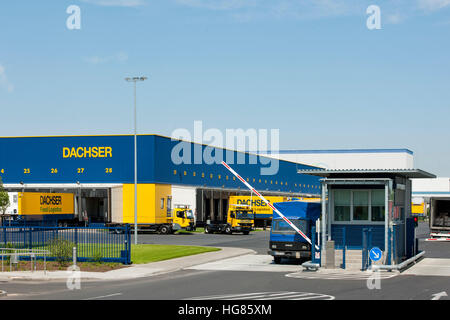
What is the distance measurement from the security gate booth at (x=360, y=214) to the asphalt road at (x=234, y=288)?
7.97 ft

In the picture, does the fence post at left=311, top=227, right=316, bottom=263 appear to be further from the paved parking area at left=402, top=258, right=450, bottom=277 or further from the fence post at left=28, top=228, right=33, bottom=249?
the fence post at left=28, top=228, right=33, bottom=249

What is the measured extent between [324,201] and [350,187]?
4.57 feet

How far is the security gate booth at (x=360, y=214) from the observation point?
27953 millimetres

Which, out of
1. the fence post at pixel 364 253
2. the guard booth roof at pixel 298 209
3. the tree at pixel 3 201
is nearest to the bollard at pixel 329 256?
the fence post at pixel 364 253

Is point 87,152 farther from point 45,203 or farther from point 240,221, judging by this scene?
point 240,221

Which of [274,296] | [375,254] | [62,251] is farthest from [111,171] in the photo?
[274,296]

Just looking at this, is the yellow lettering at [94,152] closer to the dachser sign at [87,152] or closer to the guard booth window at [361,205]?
the dachser sign at [87,152]

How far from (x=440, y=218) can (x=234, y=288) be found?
35.1m

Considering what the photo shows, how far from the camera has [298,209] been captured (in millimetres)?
31578

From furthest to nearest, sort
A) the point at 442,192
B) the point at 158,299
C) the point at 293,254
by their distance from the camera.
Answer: the point at 442,192
the point at 293,254
the point at 158,299

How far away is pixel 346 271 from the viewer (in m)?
27.3

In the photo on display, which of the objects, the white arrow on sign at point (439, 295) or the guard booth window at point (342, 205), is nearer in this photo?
the white arrow on sign at point (439, 295)
